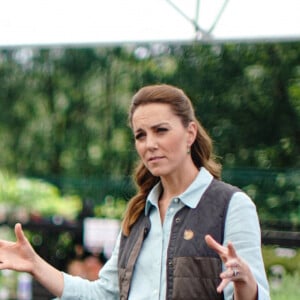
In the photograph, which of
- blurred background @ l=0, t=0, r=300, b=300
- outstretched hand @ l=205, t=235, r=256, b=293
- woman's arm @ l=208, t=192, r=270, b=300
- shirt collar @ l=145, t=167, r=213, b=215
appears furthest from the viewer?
blurred background @ l=0, t=0, r=300, b=300

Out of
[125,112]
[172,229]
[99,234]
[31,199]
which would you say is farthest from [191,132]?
[31,199]

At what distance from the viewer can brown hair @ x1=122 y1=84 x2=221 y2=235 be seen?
198 centimetres

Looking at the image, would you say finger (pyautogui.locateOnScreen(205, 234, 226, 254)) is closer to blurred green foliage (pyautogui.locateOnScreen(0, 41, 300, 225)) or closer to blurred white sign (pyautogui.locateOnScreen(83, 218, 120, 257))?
blurred green foliage (pyautogui.locateOnScreen(0, 41, 300, 225))

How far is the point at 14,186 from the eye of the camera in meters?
5.43

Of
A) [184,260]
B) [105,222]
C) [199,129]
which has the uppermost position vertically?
[199,129]

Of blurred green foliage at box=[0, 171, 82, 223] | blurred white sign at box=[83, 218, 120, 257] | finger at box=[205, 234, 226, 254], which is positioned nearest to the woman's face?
finger at box=[205, 234, 226, 254]

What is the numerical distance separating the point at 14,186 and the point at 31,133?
14.8 inches

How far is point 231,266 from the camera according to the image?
164cm

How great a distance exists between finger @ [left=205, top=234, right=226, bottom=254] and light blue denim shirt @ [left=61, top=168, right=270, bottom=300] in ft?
0.46

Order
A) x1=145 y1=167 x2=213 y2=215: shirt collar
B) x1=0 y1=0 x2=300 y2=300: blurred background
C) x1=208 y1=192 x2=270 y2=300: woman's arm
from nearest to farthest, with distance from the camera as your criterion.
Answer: x1=208 y1=192 x2=270 y2=300: woman's arm < x1=145 y1=167 x2=213 y2=215: shirt collar < x1=0 y1=0 x2=300 y2=300: blurred background

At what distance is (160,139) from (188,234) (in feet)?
0.78

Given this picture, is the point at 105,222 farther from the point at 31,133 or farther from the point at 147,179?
the point at 147,179

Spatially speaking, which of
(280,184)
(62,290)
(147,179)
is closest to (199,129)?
(147,179)

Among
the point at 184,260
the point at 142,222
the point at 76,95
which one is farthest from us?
the point at 76,95
